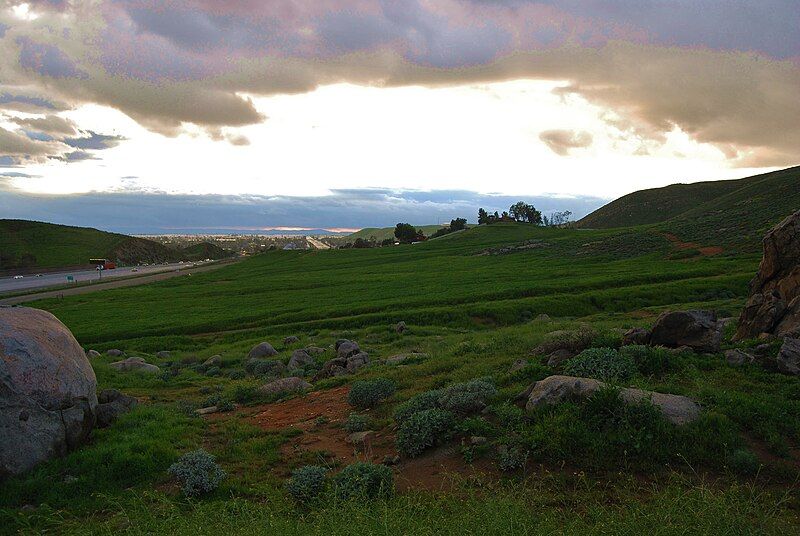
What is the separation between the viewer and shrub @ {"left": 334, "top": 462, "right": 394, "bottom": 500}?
819 centimetres

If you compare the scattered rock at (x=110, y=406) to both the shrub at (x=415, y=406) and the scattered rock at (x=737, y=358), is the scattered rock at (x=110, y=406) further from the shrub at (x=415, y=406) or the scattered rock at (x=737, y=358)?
the scattered rock at (x=737, y=358)

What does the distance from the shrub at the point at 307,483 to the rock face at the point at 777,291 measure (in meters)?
11.9

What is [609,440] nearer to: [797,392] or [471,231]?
[797,392]

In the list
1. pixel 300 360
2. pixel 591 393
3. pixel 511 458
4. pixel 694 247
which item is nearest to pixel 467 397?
pixel 511 458

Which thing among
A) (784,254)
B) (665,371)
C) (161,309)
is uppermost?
(784,254)

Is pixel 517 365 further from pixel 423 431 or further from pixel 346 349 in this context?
pixel 346 349

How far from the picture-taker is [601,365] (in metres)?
11.6

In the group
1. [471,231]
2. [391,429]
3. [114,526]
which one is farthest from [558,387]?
[471,231]

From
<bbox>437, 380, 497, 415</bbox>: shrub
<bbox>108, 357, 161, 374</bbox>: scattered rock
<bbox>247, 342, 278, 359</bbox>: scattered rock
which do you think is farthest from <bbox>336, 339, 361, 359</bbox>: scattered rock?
<bbox>437, 380, 497, 415</bbox>: shrub

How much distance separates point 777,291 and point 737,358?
664 centimetres

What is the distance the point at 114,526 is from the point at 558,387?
860 centimetres

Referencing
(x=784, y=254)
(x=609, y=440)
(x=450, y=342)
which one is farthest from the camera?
(x=450, y=342)

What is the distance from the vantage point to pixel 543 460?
8.73 metres

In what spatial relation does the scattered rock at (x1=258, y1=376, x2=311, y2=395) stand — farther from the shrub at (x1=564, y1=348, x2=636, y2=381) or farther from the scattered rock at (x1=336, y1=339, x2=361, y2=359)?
the shrub at (x1=564, y1=348, x2=636, y2=381)
